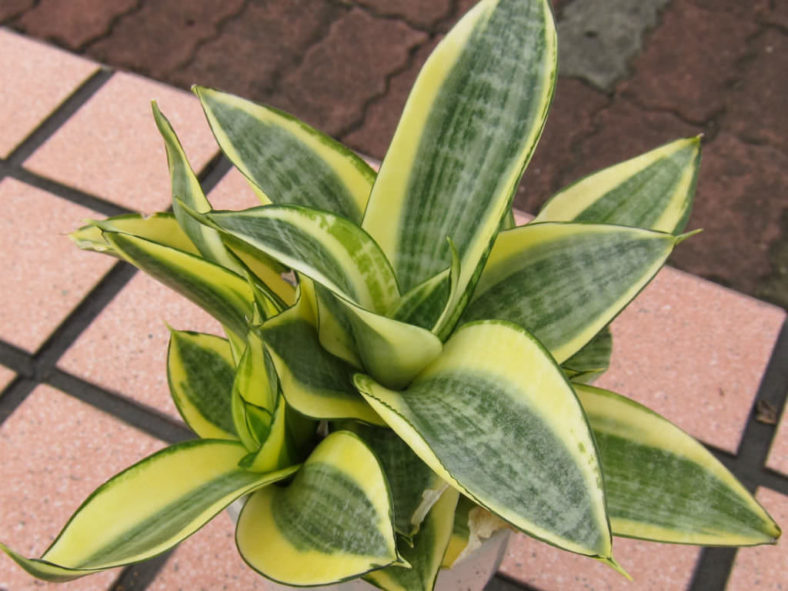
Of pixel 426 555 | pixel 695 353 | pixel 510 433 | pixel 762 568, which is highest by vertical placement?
pixel 510 433

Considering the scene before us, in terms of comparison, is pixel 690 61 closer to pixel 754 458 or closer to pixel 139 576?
pixel 754 458

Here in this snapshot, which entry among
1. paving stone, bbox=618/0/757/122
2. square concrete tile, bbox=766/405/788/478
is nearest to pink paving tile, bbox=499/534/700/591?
square concrete tile, bbox=766/405/788/478

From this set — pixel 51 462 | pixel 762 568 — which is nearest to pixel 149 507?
pixel 51 462

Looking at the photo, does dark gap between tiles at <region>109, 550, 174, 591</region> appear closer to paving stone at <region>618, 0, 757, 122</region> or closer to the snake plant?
the snake plant

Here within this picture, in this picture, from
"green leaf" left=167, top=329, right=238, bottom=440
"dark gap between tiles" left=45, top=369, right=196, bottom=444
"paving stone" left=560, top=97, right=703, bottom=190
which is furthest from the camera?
"paving stone" left=560, top=97, right=703, bottom=190

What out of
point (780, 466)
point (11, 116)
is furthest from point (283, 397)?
point (11, 116)

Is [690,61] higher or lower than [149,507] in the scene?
higher

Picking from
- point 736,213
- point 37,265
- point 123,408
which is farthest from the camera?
point 736,213
